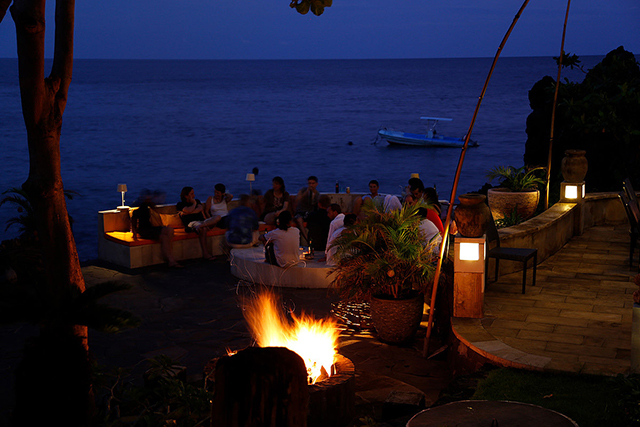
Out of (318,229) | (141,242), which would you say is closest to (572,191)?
(318,229)

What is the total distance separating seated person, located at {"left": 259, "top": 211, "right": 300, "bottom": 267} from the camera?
356 inches

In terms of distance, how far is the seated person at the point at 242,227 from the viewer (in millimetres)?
10656

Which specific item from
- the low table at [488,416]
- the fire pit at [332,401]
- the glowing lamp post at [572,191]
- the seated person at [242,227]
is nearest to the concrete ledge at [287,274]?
the seated person at [242,227]

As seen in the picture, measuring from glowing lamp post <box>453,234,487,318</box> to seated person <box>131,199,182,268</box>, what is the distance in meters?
5.69

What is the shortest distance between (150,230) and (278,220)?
2.47 metres

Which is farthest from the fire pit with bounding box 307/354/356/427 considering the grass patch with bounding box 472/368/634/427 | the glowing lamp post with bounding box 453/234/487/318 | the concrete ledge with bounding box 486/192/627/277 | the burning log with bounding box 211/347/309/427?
the concrete ledge with bounding box 486/192/627/277

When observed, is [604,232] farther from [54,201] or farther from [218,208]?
[54,201]

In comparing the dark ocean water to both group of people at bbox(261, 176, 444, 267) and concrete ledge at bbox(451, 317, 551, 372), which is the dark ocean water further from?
concrete ledge at bbox(451, 317, 551, 372)

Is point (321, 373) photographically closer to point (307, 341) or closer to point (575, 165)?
point (307, 341)

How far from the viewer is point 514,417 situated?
369 cm

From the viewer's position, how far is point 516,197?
10.5 metres

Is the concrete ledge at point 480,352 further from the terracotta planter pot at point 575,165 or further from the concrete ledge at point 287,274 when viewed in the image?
the terracotta planter pot at point 575,165

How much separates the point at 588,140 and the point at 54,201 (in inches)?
600

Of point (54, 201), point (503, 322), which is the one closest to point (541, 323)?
point (503, 322)
